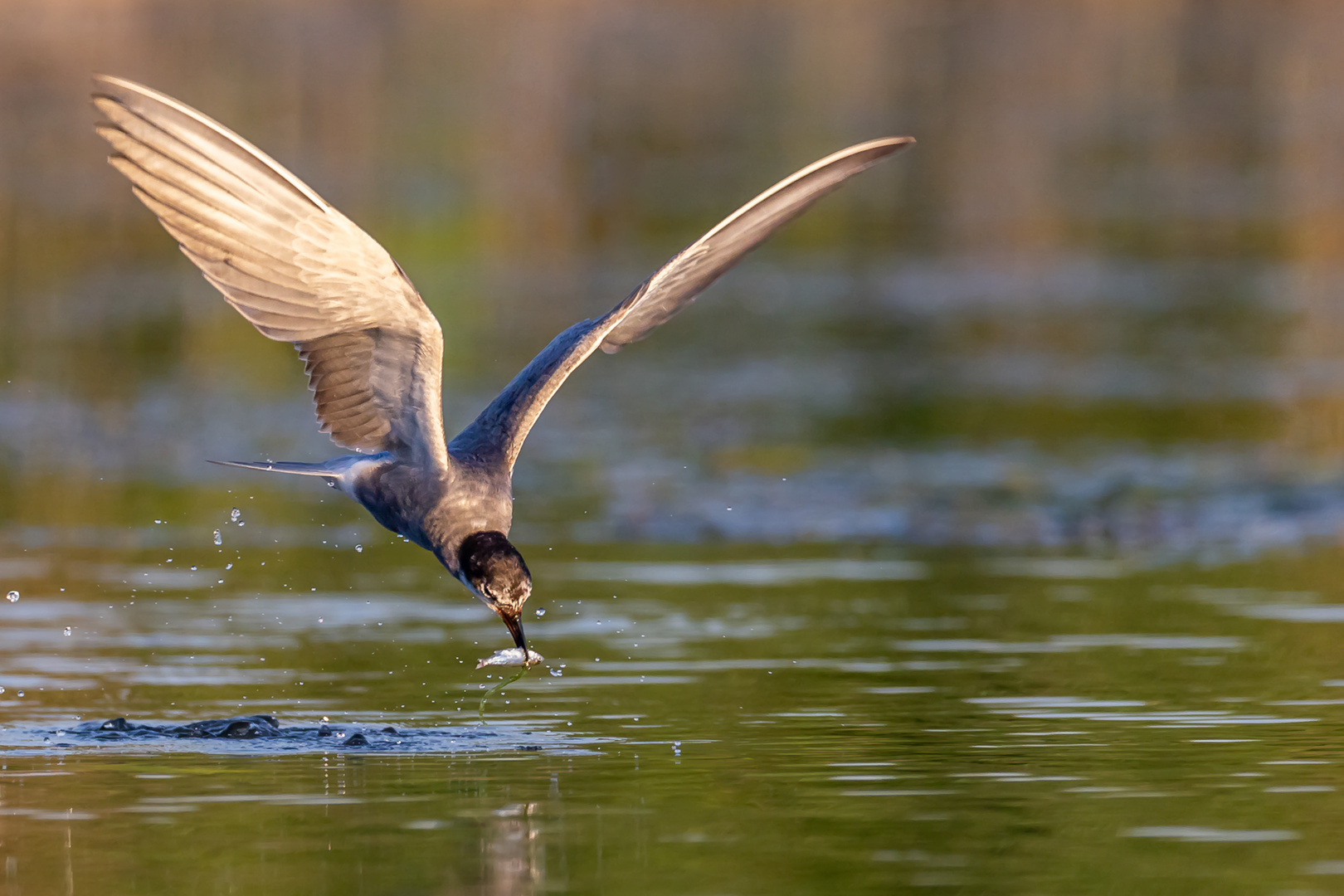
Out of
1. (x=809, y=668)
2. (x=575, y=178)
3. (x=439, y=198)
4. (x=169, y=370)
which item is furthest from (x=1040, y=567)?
(x=575, y=178)

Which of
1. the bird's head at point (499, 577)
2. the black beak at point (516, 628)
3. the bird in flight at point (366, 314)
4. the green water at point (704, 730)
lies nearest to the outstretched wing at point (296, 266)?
the bird in flight at point (366, 314)

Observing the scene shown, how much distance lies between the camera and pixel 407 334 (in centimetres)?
943

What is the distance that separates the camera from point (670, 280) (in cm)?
1050

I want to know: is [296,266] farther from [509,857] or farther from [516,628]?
[509,857]

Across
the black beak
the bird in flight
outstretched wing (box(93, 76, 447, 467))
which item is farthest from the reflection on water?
outstretched wing (box(93, 76, 447, 467))

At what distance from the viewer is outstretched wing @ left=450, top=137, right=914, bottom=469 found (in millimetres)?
9789

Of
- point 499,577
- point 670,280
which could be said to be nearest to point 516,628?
point 499,577

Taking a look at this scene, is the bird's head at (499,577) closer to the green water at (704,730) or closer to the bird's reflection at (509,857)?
the green water at (704,730)

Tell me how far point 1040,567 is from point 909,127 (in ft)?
88.8

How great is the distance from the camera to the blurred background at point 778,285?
1559 centimetres

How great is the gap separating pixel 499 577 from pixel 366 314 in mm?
1134

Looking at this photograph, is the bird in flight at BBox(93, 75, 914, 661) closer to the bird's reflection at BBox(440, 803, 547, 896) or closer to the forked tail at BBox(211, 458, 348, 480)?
the forked tail at BBox(211, 458, 348, 480)

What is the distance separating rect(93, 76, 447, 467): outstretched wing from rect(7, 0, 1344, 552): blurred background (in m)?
4.54

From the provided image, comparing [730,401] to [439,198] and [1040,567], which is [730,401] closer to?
[1040,567]
